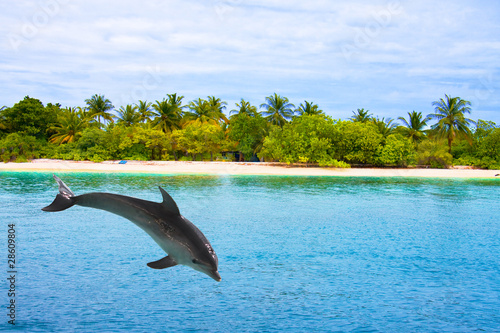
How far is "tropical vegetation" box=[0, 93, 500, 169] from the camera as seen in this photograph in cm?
4516

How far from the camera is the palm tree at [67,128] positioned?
50125 millimetres

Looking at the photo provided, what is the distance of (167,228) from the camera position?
1938 millimetres

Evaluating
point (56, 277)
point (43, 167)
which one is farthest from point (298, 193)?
point (43, 167)

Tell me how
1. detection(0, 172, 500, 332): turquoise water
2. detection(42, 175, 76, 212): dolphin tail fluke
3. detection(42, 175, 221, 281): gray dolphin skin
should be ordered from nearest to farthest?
detection(42, 175, 221, 281): gray dolphin skin < detection(42, 175, 76, 212): dolphin tail fluke < detection(0, 172, 500, 332): turquoise water

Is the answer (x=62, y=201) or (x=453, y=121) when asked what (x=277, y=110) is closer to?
(x=453, y=121)

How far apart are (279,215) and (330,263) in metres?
7.12

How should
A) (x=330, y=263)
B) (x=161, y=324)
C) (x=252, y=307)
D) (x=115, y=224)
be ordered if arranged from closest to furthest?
(x=161, y=324)
(x=252, y=307)
(x=330, y=263)
(x=115, y=224)

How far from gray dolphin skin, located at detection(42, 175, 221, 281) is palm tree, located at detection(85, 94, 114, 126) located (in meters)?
58.2

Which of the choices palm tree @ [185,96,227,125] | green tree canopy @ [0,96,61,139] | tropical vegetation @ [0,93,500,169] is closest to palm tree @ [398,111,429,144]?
tropical vegetation @ [0,93,500,169]

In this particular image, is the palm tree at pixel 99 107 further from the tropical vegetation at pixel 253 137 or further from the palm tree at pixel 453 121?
the palm tree at pixel 453 121

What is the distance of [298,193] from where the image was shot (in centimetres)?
2525

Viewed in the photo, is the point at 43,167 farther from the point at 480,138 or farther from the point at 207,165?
the point at 480,138

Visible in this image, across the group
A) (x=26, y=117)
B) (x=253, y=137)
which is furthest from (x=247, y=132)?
(x=26, y=117)

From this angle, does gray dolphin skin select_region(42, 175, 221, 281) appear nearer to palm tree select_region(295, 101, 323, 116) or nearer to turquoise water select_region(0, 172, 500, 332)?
turquoise water select_region(0, 172, 500, 332)
